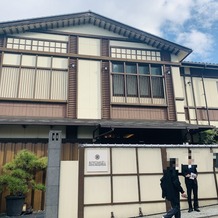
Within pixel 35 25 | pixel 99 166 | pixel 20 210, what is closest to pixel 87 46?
pixel 35 25

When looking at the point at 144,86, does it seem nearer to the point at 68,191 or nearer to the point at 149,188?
the point at 149,188

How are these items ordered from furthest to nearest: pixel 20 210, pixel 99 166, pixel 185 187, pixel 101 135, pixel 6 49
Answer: pixel 6 49 < pixel 101 135 < pixel 20 210 < pixel 185 187 < pixel 99 166

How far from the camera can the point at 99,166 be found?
6480mm

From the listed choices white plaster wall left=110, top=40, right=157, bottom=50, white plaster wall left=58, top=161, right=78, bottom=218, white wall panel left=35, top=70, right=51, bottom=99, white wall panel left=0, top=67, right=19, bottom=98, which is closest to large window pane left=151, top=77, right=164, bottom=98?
white plaster wall left=110, top=40, right=157, bottom=50

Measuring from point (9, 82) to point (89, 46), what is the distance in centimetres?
442

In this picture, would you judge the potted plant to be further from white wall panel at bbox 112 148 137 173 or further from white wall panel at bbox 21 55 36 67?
white wall panel at bbox 21 55 36 67

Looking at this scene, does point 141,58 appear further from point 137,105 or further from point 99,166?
point 99,166

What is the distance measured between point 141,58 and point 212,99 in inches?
203

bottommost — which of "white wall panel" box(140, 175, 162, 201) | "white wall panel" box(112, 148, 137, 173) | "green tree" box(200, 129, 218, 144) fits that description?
"white wall panel" box(140, 175, 162, 201)

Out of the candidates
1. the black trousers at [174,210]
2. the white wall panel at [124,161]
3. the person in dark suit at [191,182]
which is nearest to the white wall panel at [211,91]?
the person in dark suit at [191,182]

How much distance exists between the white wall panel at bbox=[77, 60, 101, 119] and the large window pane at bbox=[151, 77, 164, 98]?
9.79ft

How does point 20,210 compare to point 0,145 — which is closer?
point 20,210

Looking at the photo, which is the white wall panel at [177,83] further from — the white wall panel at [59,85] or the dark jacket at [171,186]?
the dark jacket at [171,186]

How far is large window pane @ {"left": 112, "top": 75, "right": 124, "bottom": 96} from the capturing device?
11721 mm
